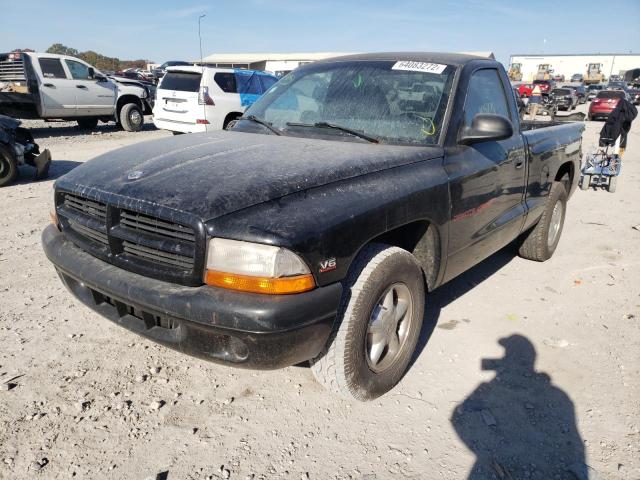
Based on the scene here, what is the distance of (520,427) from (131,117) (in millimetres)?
14154

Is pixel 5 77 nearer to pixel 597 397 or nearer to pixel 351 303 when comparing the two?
pixel 351 303

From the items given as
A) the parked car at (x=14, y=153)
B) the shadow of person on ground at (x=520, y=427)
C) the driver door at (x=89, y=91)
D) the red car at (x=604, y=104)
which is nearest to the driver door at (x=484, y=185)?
the shadow of person on ground at (x=520, y=427)

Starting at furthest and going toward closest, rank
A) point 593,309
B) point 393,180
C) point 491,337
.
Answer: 1. point 593,309
2. point 491,337
3. point 393,180

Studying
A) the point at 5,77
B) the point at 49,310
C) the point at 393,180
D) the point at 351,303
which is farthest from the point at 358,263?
the point at 5,77

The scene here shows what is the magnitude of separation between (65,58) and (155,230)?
1318 centimetres

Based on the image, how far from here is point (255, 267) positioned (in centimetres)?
197

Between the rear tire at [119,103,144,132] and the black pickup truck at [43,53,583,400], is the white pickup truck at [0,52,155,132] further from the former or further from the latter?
the black pickup truck at [43,53,583,400]

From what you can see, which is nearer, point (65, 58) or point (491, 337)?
point (491, 337)

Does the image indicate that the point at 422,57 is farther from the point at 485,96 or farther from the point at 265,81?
the point at 265,81

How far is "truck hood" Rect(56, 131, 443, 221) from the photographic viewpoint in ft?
6.85

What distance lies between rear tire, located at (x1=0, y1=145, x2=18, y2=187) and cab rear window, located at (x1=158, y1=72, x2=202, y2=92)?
Answer: 14.9 ft

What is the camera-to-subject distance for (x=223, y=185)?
2.15 m

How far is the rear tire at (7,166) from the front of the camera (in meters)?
7.13

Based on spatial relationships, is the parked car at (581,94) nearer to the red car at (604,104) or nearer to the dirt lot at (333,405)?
the red car at (604,104)
